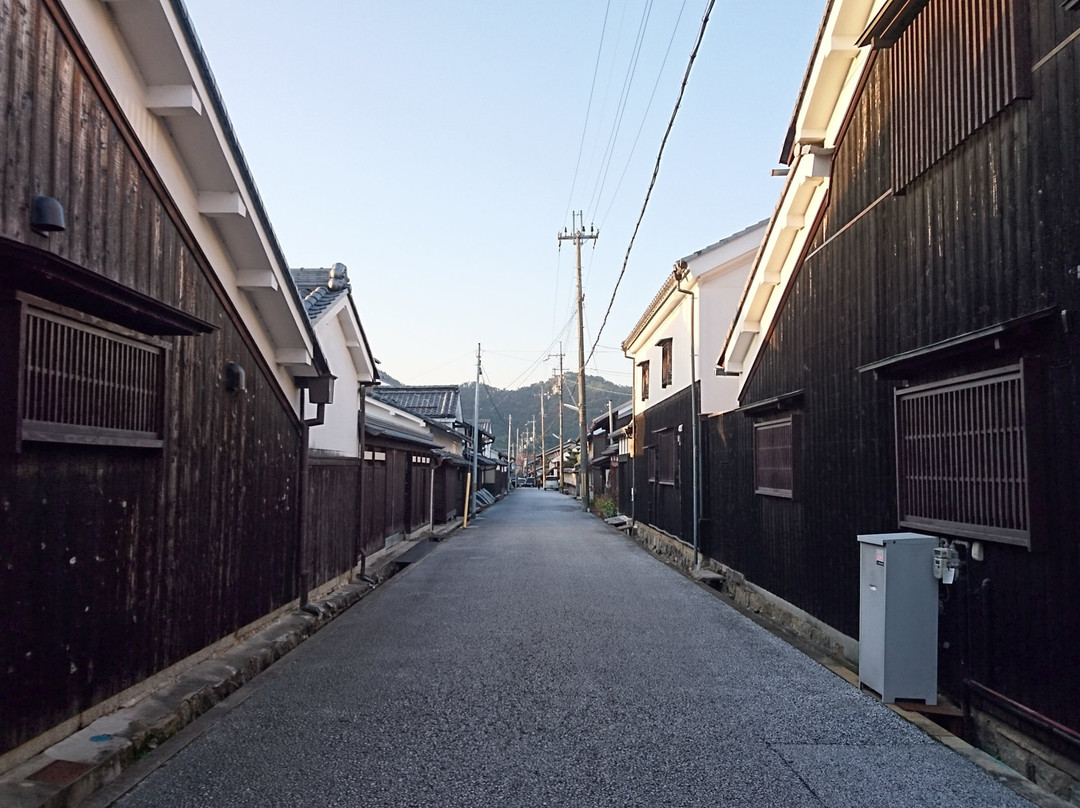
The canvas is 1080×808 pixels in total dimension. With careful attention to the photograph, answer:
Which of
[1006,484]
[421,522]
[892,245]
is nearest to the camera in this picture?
[1006,484]

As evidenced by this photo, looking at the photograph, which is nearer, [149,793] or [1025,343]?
[149,793]

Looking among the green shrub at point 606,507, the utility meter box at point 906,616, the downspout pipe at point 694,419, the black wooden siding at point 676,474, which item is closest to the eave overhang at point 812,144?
the utility meter box at point 906,616

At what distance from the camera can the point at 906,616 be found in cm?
601

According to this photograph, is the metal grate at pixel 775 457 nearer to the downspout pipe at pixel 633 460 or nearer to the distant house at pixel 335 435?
the distant house at pixel 335 435

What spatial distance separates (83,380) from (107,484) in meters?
0.74

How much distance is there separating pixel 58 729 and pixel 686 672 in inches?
194

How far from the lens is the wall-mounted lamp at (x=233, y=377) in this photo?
780cm

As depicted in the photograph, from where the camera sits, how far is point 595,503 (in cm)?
3847

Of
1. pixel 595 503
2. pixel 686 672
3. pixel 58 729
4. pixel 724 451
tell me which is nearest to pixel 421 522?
pixel 724 451

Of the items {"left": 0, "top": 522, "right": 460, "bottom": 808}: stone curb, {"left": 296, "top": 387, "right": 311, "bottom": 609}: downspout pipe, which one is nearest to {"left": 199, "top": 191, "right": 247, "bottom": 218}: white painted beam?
{"left": 296, "top": 387, "right": 311, "bottom": 609}: downspout pipe

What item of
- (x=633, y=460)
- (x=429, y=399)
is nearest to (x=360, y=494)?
(x=633, y=460)

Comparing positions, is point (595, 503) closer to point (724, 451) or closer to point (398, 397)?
point (398, 397)

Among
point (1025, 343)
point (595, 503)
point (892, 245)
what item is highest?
point (892, 245)

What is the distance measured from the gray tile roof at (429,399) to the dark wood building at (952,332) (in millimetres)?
29642
